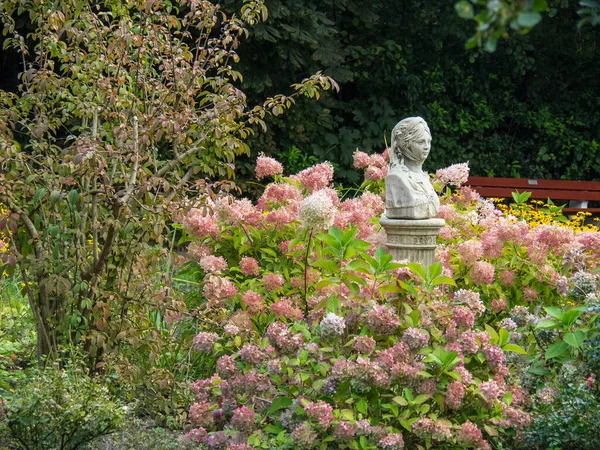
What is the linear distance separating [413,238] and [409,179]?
0.35 meters

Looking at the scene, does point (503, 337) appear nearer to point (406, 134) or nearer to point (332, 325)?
point (332, 325)

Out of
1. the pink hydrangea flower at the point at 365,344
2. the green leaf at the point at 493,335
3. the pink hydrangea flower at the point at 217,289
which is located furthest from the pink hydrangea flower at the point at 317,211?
the green leaf at the point at 493,335

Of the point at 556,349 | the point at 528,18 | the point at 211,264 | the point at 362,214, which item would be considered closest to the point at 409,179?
the point at 362,214

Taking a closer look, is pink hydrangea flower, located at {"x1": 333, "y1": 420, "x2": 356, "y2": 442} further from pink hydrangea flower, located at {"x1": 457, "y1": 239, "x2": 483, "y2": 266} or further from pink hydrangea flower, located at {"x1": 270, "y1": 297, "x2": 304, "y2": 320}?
pink hydrangea flower, located at {"x1": 457, "y1": 239, "x2": 483, "y2": 266}

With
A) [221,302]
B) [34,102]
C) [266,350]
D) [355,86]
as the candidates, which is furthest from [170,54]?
[355,86]

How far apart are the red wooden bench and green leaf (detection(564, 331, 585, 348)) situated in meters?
6.69

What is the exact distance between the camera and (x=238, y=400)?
3752 mm

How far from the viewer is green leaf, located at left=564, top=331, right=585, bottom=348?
150 inches

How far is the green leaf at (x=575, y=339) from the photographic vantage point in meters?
3.82

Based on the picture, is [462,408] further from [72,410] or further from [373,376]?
[72,410]

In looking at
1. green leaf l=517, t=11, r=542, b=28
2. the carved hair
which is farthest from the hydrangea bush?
green leaf l=517, t=11, r=542, b=28

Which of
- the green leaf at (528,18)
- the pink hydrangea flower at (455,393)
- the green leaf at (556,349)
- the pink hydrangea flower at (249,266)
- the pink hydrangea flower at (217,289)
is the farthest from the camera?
the pink hydrangea flower at (249,266)

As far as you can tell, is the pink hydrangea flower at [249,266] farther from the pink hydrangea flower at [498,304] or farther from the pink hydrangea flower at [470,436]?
the pink hydrangea flower at [470,436]

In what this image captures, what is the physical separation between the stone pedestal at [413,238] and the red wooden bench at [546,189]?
5.51 m
